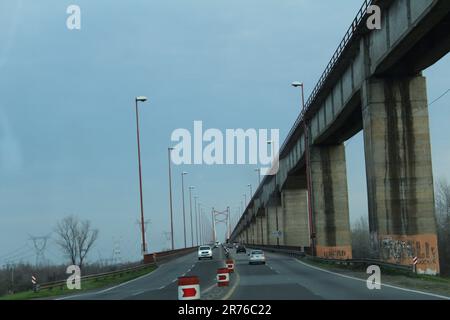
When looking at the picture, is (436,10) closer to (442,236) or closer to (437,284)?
(437,284)

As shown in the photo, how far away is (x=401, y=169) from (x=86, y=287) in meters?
19.5

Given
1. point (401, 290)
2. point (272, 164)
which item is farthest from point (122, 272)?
point (272, 164)

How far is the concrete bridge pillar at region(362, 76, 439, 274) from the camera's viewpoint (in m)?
36.9

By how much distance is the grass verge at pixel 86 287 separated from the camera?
102ft

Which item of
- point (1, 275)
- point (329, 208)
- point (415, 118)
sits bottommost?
point (1, 275)

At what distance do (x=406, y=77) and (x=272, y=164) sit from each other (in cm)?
5691

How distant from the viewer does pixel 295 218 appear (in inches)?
3595

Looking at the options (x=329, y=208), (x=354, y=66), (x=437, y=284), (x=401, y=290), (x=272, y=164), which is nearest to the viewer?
(x=401, y=290)

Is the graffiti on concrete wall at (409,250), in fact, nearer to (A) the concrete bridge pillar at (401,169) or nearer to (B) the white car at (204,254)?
(A) the concrete bridge pillar at (401,169)

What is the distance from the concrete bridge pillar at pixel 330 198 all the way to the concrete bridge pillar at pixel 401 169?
25.8 meters

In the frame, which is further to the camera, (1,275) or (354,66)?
(1,275)

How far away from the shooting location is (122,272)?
47188mm

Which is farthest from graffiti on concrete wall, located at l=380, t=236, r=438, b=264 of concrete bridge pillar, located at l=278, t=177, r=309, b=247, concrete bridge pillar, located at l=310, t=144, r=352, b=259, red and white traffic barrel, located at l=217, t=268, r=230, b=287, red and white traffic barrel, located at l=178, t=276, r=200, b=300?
concrete bridge pillar, located at l=278, t=177, r=309, b=247

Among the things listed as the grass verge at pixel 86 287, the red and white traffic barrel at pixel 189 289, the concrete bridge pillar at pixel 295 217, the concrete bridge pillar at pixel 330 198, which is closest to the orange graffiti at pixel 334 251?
the concrete bridge pillar at pixel 330 198
